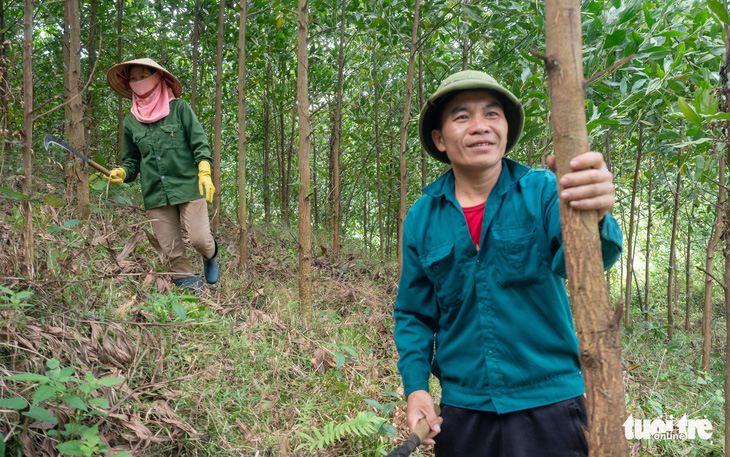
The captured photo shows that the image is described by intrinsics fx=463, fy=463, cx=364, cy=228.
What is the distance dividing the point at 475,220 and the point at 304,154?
2463mm

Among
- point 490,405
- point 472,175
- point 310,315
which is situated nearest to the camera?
point 490,405

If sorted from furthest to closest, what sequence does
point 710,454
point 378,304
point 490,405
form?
1. point 378,304
2. point 710,454
3. point 490,405

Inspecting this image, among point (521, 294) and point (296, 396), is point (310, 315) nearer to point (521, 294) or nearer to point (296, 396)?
point (296, 396)

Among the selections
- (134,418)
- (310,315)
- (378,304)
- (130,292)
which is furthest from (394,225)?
(134,418)

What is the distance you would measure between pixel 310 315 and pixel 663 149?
466 cm

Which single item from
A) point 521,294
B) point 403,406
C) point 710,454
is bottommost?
point 710,454

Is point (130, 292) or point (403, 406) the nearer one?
point (403, 406)

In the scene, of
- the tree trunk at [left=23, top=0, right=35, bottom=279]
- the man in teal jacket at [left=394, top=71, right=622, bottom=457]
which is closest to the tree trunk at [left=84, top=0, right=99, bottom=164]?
the tree trunk at [left=23, top=0, right=35, bottom=279]

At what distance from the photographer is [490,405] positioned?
4.74 feet

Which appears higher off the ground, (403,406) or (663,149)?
(663,149)

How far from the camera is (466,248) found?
1.52 meters

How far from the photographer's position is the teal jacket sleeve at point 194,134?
13.3ft

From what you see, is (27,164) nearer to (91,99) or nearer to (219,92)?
(219,92)

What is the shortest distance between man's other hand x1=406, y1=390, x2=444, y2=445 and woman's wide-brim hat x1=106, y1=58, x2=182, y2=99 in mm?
3460
